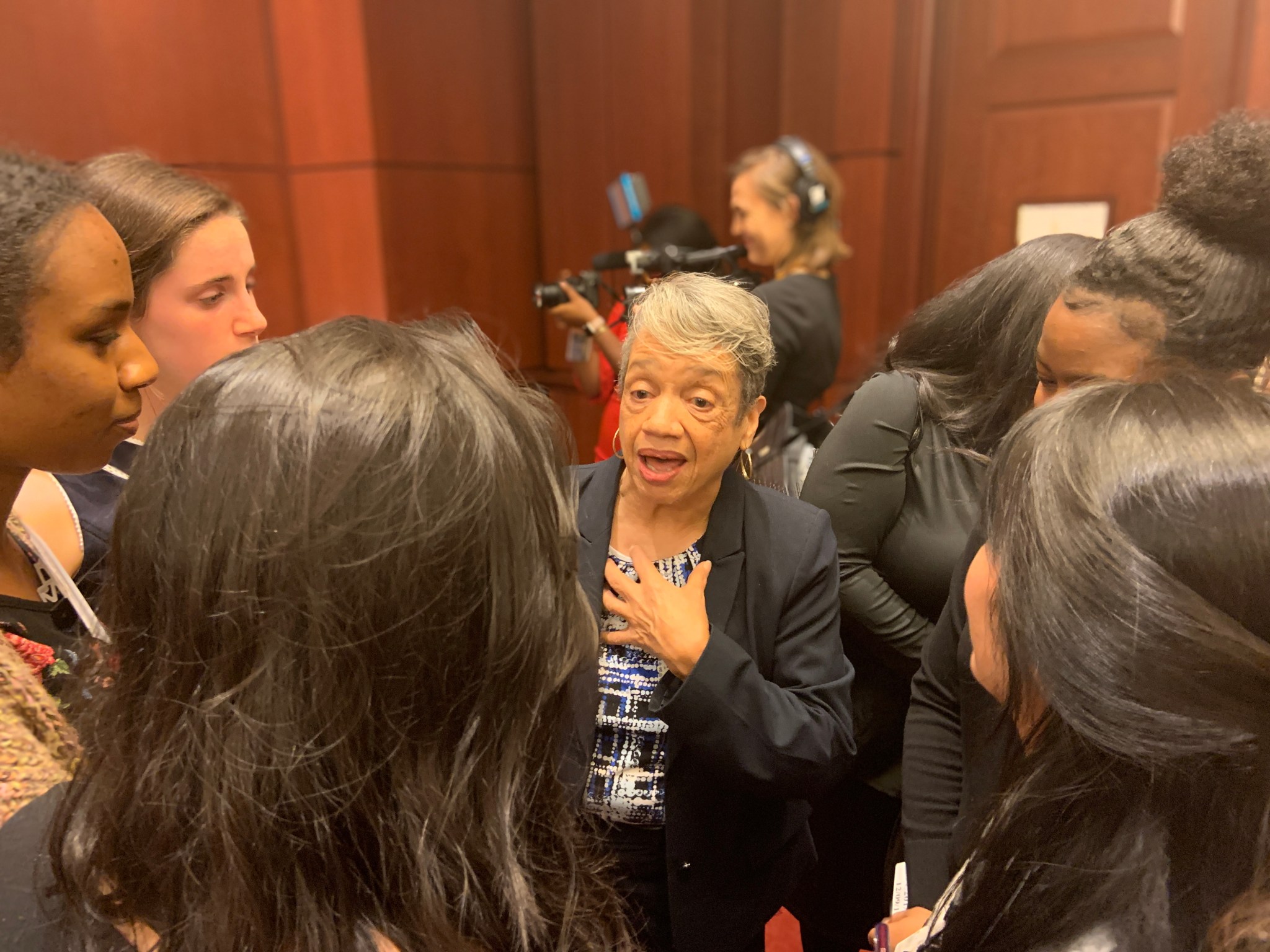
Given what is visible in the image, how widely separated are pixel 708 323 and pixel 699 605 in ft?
1.33

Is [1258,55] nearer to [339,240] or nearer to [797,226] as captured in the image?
[797,226]

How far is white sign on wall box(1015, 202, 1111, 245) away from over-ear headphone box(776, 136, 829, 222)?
2.66 feet

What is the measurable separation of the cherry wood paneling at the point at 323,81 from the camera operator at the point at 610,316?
1120mm

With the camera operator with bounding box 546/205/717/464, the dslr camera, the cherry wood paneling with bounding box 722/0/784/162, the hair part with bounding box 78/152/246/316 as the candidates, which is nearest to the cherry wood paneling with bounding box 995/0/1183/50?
the cherry wood paneling with bounding box 722/0/784/162

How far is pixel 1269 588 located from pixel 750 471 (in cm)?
86

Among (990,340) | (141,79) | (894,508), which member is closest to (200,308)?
(894,508)

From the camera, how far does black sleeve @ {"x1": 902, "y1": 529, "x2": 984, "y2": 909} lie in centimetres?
114

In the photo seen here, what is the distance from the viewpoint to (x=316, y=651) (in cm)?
58

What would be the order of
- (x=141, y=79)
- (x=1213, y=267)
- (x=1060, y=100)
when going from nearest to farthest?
(x=1213, y=267), (x=141, y=79), (x=1060, y=100)

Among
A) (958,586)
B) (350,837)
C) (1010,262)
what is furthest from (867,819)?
(350,837)

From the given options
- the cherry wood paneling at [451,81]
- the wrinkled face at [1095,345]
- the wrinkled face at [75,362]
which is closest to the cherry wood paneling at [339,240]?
the cherry wood paneling at [451,81]

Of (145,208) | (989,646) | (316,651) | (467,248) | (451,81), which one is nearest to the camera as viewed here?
(316,651)

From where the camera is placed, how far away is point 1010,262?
1372 mm

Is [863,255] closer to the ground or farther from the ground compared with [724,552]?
farther from the ground
